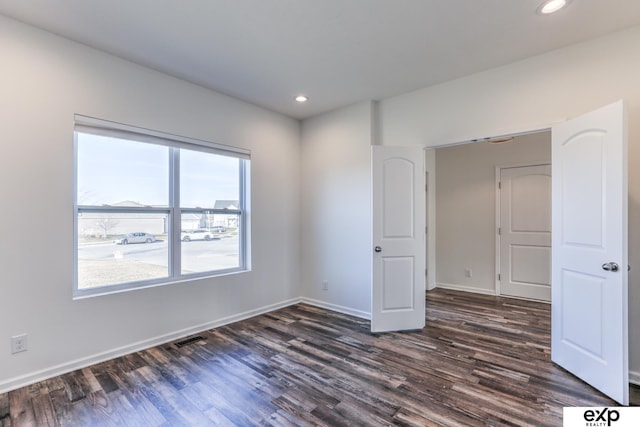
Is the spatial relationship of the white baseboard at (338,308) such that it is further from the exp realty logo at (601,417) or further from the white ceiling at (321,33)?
the white ceiling at (321,33)

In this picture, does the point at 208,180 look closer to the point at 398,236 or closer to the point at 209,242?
the point at 209,242

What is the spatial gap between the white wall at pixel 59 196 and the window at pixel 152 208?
15 cm

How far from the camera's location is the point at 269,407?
2049mm

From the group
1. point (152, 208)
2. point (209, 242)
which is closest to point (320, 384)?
point (209, 242)

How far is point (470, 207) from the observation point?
5.23m

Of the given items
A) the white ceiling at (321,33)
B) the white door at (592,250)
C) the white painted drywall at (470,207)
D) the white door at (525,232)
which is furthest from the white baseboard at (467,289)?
the white ceiling at (321,33)

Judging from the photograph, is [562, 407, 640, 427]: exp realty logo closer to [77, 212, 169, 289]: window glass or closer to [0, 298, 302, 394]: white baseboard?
[0, 298, 302, 394]: white baseboard

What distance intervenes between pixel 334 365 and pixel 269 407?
0.74 metres

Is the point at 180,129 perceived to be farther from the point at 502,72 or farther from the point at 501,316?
the point at 501,316

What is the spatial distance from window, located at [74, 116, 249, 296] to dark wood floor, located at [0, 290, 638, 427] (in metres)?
0.81

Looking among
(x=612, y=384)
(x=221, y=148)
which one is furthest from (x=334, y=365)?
(x=221, y=148)

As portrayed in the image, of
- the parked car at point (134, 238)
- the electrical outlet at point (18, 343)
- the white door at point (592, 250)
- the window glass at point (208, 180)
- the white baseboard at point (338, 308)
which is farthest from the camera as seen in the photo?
the white baseboard at point (338, 308)

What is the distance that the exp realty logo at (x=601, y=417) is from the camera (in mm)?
1857

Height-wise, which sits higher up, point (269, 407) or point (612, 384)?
point (612, 384)
